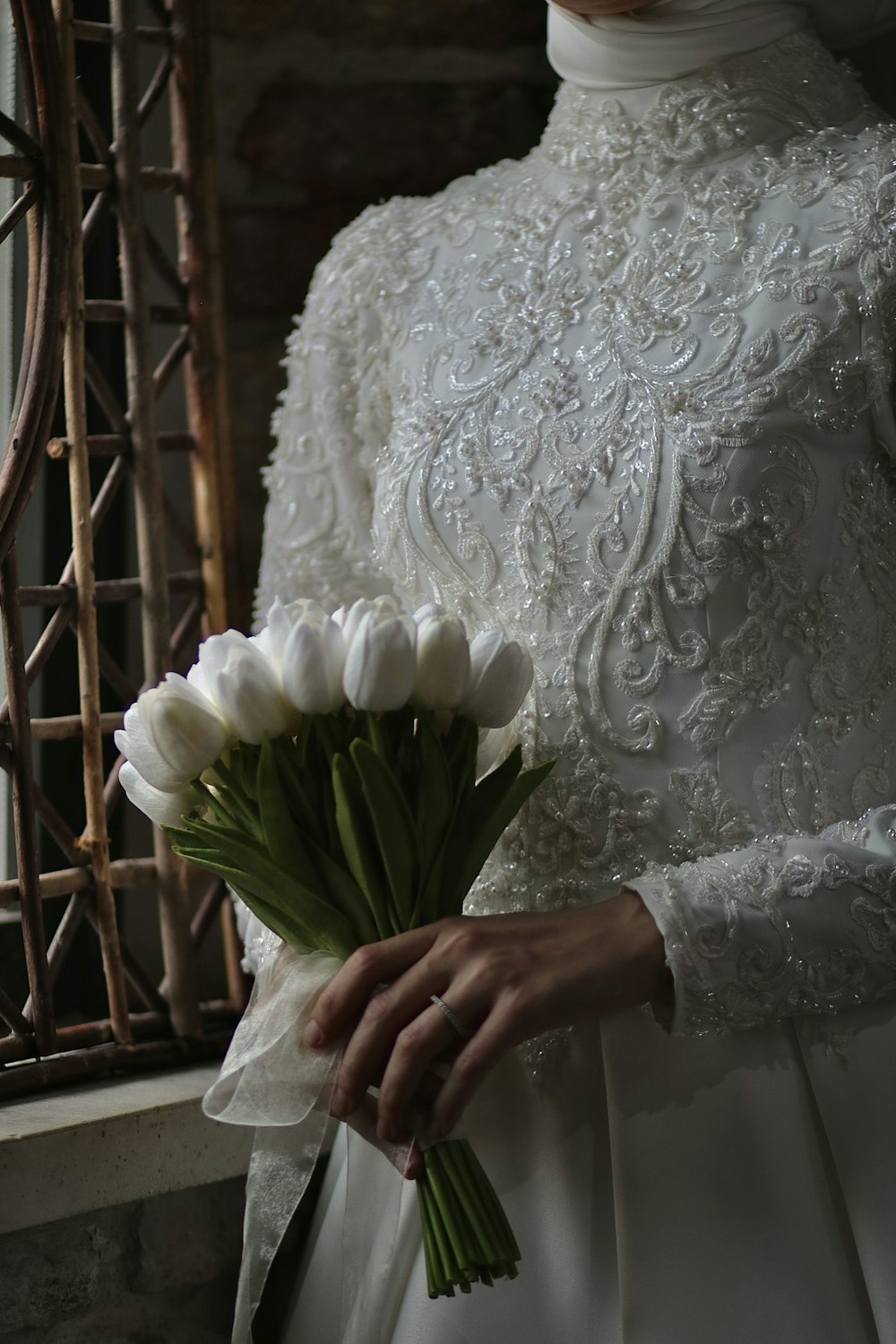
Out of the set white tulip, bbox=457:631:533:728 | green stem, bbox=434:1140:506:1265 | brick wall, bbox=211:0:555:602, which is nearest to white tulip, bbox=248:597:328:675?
white tulip, bbox=457:631:533:728

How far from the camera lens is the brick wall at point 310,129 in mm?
1479

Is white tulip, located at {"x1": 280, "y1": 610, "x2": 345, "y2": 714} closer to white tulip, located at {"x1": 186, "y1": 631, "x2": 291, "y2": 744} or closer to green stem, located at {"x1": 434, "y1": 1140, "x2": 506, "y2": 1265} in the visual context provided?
white tulip, located at {"x1": 186, "y1": 631, "x2": 291, "y2": 744}

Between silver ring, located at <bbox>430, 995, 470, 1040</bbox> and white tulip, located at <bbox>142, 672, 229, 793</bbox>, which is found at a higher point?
white tulip, located at <bbox>142, 672, 229, 793</bbox>

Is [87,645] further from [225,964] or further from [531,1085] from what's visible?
[531,1085]

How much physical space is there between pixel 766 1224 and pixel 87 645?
2.45ft

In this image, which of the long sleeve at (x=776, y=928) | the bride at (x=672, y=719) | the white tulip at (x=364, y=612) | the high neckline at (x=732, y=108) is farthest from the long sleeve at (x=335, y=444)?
the long sleeve at (x=776, y=928)

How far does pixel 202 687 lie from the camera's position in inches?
31.5

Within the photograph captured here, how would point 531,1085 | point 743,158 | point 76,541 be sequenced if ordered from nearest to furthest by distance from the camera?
1. point 531,1085
2. point 743,158
3. point 76,541

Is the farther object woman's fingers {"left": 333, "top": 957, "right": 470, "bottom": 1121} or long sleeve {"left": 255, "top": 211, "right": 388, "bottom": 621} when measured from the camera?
long sleeve {"left": 255, "top": 211, "right": 388, "bottom": 621}

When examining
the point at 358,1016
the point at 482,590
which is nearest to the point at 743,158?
the point at 482,590

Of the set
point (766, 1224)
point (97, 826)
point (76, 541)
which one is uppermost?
point (76, 541)

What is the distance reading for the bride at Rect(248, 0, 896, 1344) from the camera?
0.81 metres

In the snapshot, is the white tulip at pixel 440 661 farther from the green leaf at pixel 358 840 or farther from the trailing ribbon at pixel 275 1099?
the trailing ribbon at pixel 275 1099

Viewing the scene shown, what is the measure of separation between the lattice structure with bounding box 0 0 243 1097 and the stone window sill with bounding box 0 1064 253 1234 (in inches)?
1.7
